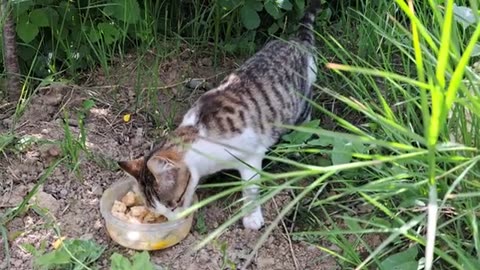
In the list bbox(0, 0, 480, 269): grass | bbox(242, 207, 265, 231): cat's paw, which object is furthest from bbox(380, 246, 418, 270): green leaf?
bbox(242, 207, 265, 231): cat's paw

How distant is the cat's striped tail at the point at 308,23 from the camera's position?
10.1 ft

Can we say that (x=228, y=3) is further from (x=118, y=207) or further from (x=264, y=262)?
(x=264, y=262)

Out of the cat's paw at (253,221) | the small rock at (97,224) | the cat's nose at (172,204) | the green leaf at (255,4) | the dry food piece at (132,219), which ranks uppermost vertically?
the green leaf at (255,4)

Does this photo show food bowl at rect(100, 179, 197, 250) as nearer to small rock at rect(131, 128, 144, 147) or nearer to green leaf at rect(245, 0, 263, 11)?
small rock at rect(131, 128, 144, 147)

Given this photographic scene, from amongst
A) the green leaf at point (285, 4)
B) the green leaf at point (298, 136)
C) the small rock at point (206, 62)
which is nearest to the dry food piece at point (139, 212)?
the green leaf at point (298, 136)

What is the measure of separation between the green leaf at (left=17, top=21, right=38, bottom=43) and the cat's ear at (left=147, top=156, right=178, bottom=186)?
952 millimetres

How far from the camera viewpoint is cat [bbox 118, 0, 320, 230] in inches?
97.7

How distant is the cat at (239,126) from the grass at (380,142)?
0.35 ft

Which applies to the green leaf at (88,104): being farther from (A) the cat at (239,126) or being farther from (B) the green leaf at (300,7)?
(B) the green leaf at (300,7)

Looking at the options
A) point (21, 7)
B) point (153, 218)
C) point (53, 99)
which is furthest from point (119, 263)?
point (21, 7)

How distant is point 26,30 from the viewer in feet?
10.0

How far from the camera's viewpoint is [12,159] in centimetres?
281

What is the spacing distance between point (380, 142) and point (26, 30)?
1.88 meters

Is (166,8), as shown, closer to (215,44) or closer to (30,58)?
(215,44)
